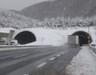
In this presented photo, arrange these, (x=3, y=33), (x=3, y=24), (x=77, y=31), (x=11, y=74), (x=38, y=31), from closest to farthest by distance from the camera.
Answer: (x=11, y=74) < (x=3, y=33) < (x=38, y=31) < (x=77, y=31) < (x=3, y=24)

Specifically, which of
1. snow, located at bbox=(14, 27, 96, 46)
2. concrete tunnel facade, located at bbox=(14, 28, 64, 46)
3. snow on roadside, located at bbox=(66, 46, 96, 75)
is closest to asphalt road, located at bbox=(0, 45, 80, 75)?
snow on roadside, located at bbox=(66, 46, 96, 75)

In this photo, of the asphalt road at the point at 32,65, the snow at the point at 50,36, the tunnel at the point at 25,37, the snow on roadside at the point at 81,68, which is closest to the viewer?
the asphalt road at the point at 32,65

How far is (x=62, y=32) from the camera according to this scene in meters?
125

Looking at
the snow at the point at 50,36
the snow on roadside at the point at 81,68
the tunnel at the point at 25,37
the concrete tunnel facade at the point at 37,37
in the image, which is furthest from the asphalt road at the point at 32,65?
the tunnel at the point at 25,37

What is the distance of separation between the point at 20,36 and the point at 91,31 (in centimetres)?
2880

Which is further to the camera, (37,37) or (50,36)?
(50,36)

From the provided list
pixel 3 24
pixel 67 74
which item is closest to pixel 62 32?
pixel 3 24

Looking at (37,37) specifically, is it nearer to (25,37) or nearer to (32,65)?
(25,37)

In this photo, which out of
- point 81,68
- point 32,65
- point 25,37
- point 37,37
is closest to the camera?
point 81,68

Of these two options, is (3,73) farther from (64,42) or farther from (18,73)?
(64,42)

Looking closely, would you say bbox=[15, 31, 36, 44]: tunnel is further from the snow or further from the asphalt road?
the asphalt road

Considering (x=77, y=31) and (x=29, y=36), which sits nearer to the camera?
(x=29, y=36)

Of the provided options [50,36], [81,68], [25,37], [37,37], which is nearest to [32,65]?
[81,68]

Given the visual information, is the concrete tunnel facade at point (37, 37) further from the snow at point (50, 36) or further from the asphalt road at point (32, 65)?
the asphalt road at point (32, 65)
